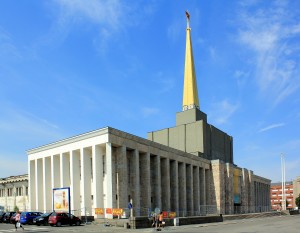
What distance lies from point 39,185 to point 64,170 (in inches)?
315

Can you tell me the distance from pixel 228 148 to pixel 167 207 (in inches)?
1391

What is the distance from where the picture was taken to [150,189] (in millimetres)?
51906

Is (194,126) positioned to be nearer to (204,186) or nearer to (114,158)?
(204,186)

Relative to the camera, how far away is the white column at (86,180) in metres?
47.1

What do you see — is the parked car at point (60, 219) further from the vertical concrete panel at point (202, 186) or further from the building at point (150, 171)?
the vertical concrete panel at point (202, 186)

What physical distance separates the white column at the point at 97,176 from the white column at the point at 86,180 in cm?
213

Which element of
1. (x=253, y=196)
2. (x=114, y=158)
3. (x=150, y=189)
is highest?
(x=114, y=158)

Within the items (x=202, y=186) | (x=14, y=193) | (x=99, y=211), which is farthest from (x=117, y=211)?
(x=14, y=193)

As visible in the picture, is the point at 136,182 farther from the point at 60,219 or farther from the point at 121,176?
the point at 60,219

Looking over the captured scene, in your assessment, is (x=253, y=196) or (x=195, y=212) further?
(x=253, y=196)

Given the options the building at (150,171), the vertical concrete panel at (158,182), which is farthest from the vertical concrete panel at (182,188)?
the vertical concrete panel at (158,182)

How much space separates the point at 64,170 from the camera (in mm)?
52312

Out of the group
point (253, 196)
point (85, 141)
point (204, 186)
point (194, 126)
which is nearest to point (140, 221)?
point (85, 141)

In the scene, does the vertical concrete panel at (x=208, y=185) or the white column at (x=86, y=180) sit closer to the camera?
the white column at (x=86, y=180)
